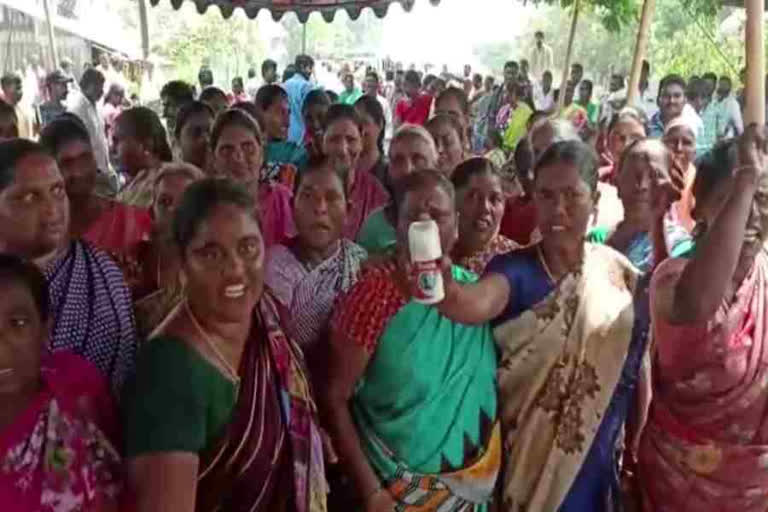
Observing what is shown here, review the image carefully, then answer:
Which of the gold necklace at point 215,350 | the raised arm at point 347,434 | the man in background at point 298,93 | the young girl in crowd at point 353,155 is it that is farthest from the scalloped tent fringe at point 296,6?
the gold necklace at point 215,350

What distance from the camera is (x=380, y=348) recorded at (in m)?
2.65

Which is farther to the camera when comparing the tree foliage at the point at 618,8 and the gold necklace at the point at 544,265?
the tree foliage at the point at 618,8

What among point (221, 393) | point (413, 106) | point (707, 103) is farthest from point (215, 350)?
point (707, 103)

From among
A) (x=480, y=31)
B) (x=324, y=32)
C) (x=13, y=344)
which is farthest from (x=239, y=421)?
(x=480, y=31)

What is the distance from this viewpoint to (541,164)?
2957 mm

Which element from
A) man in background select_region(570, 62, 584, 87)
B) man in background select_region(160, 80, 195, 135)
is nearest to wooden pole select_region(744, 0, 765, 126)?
man in background select_region(160, 80, 195, 135)

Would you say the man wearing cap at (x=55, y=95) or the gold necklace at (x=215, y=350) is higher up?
the man wearing cap at (x=55, y=95)

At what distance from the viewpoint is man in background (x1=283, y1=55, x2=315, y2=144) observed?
896 cm

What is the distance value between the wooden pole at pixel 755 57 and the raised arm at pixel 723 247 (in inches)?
4.7

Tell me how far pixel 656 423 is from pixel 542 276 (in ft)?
1.61

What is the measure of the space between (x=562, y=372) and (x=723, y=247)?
1.98 ft

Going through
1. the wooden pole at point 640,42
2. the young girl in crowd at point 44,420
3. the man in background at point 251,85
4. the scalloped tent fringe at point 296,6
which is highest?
the scalloped tent fringe at point 296,6

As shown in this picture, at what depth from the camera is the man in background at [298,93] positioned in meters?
8.96

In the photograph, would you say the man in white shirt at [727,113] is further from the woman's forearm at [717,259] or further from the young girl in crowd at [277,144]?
the woman's forearm at [717,259]
